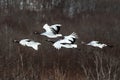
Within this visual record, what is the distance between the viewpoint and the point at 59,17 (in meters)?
12.9

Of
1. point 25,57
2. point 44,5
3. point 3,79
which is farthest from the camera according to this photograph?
point 44,5

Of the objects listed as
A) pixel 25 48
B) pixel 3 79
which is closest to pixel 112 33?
pixel 25 48

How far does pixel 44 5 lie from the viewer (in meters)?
13.9

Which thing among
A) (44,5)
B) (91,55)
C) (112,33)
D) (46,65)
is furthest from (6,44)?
(44,5)

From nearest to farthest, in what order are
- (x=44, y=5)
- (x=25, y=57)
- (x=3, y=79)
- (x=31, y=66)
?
(x=3, y=79) < (x=31, y=66) < (x=25, y=57) < (x=44, y=5)

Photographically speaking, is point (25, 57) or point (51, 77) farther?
point (25, 57)

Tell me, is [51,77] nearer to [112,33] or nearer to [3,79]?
[3,79]

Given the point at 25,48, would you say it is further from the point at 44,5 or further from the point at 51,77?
the point at 44,5

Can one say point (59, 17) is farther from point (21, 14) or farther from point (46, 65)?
point (46, 65)

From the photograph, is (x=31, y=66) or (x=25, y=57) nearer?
(x=31, y=66)

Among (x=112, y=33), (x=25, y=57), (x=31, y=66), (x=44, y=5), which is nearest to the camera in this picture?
(x=31, y=66)

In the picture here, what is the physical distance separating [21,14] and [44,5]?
1436 millimetres

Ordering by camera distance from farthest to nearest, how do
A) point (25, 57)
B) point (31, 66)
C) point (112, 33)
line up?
point (112, 33), point (25, 57), point (31, 66)

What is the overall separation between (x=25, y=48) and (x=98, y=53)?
1.41 meters
